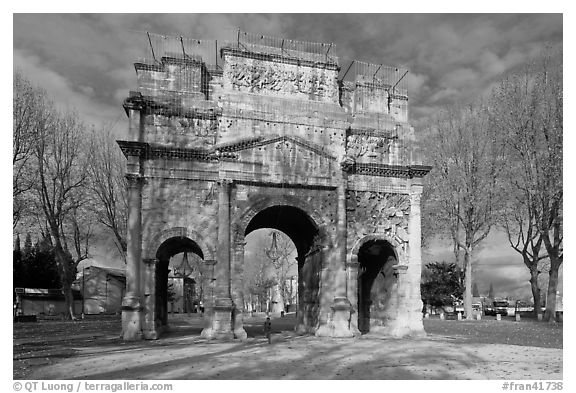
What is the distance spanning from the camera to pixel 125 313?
1850 centimetres

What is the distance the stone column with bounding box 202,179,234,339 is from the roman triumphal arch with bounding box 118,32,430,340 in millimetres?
39

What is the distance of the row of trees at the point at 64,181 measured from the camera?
2727 cm

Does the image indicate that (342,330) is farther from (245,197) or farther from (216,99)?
(216,99)

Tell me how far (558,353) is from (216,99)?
1524 centimetres

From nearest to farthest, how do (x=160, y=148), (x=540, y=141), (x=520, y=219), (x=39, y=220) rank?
(x=160, y=148)
(x=540, y=141)
(x=520, y=219)
(x=39, y=220)

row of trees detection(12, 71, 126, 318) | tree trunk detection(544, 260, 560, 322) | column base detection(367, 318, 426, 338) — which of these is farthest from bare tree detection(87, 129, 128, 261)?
tree trunk detection(544, 260, 560, 322)

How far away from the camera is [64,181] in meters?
30.9

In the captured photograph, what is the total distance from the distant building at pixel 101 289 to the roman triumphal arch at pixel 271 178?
34802 millimetres

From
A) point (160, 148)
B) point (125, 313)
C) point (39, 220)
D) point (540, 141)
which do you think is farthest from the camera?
point (39, 220)

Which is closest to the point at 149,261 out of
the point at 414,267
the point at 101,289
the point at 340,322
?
the point at 340,322

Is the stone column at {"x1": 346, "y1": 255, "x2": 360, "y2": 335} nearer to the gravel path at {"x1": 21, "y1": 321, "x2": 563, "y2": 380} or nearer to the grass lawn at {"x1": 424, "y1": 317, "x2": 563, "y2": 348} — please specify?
the gravel path at {"x1": 21, "y1": 321, "x2": 563, "y2": 380}

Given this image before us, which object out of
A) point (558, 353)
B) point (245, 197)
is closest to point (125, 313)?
point (245, 197)

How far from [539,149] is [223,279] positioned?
1940 centimetres

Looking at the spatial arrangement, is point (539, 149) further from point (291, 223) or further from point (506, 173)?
point (291, 223)
